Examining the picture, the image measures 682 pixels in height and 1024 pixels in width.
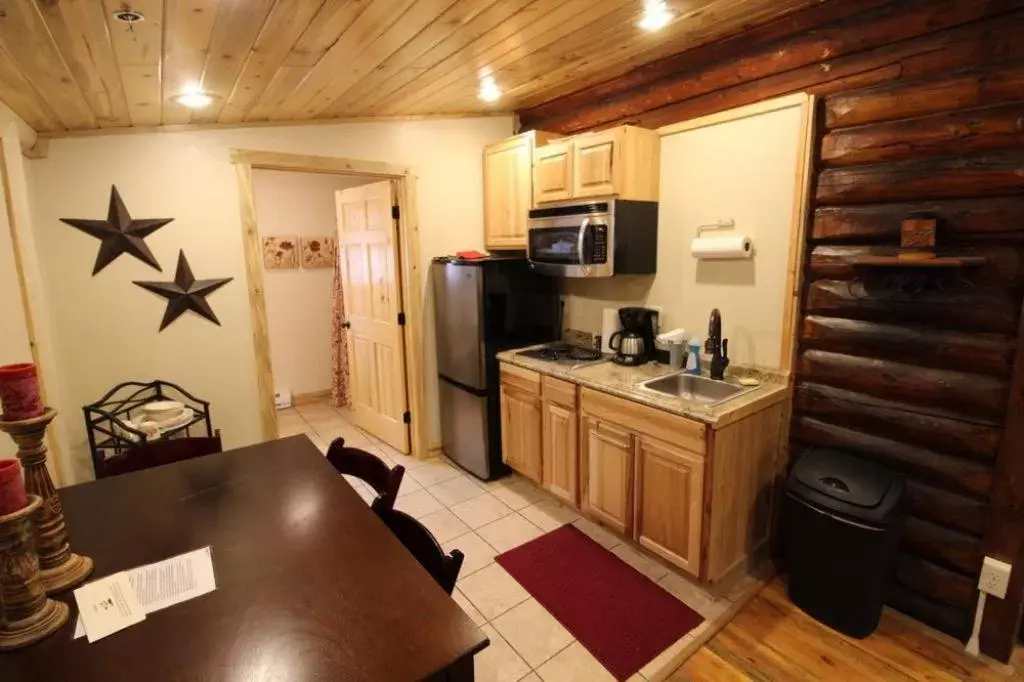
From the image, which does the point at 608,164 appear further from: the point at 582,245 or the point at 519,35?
the point at 519,35

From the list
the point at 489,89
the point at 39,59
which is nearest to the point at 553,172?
the point at 489,89

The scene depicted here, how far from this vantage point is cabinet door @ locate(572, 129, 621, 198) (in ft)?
9.18

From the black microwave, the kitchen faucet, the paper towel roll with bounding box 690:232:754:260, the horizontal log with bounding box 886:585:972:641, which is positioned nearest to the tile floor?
the horizontal log with bounding box 886:585:972:641

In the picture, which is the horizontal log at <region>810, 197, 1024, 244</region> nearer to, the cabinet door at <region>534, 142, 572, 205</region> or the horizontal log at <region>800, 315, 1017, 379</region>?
the horizontal log at <region>800, 315, 1017, 379</region>

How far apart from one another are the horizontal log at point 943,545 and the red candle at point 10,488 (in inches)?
113

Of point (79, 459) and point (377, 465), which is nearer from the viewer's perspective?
point (377, 465)

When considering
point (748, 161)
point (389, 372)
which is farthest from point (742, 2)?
point (389, 372)

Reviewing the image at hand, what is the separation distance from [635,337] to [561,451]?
2.61 ft

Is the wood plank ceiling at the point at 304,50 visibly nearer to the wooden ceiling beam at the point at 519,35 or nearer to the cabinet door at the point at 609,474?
the wooden ceiling beam at the point at 519,35

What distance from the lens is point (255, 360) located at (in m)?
3.24

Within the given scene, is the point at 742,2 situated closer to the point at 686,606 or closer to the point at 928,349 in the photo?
the point at 928,349

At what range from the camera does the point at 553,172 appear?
3.17m

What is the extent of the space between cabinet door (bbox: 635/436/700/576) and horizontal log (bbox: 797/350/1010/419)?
74 cm

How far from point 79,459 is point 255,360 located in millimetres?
1044
